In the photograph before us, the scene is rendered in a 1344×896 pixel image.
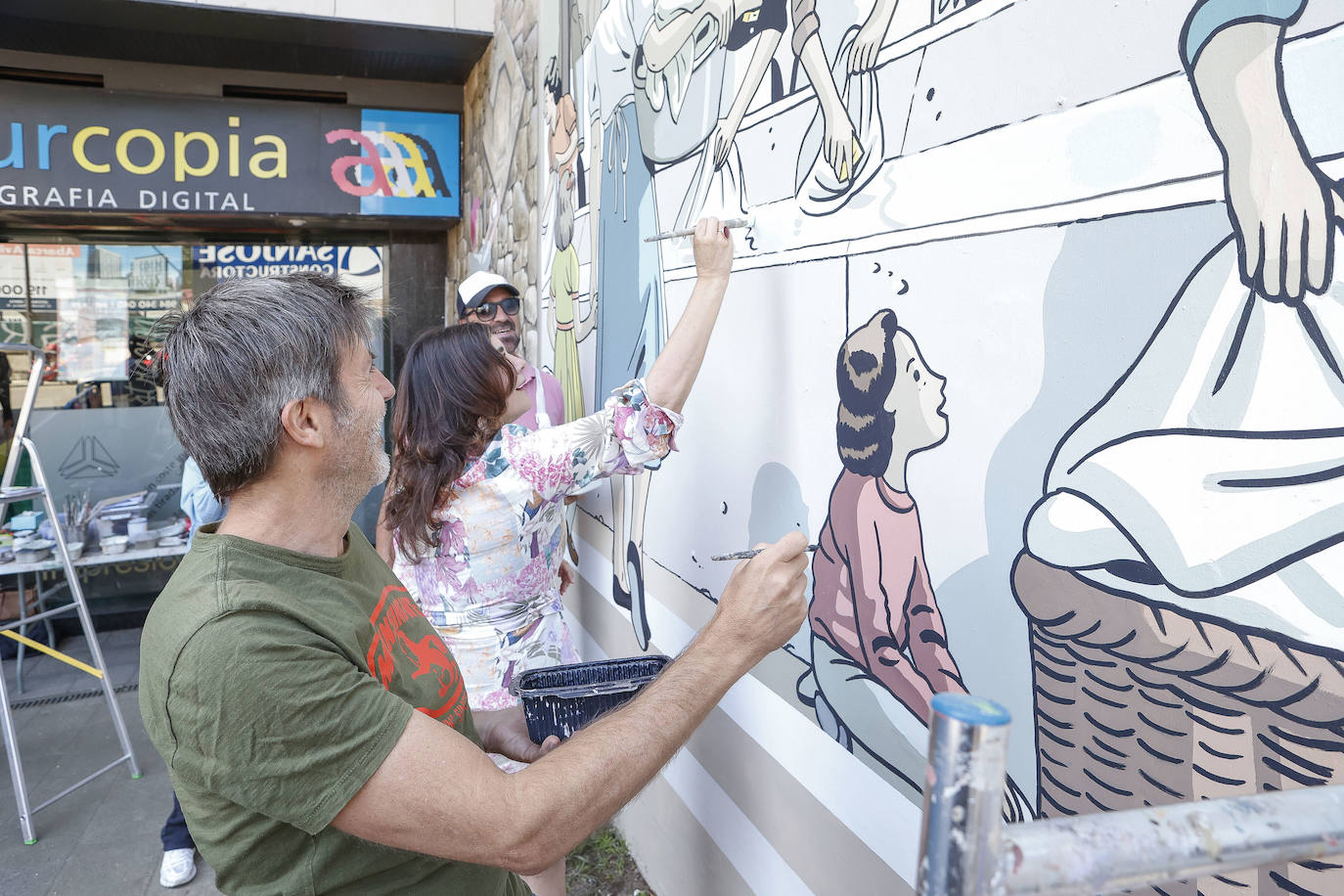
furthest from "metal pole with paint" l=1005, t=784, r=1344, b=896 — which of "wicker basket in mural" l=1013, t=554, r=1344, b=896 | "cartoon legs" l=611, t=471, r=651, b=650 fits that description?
"cartoon legs" l=611, t=471, r=651, b=650

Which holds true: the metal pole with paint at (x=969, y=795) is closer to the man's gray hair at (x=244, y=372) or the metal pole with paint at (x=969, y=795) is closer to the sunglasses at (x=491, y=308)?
the man's gray hair at (x=244, y=372)

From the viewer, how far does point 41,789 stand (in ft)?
11.2

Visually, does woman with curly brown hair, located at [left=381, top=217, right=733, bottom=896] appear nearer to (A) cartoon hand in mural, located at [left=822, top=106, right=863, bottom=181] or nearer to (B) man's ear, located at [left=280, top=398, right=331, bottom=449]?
(A) cartoon hand in mural, located at [left=822, top=106, right=863, bottom=181]

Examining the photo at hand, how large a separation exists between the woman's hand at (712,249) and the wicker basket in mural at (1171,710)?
3.11 feet

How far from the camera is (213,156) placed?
468 cm

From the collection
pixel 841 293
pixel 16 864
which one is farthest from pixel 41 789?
pixel 841 293

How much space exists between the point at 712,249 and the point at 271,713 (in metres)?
1.23

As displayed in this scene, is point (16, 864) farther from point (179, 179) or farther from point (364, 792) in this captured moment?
point (179, 179)

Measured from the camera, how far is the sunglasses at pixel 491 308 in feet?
11.5

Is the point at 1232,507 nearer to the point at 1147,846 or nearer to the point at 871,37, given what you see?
the point at 1147,846

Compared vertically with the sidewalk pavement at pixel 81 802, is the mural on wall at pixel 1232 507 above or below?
above

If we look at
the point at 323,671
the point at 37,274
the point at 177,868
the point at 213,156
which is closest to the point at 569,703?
the point at 323,671

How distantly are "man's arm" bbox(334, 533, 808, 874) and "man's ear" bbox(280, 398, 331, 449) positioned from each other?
1.38 feet

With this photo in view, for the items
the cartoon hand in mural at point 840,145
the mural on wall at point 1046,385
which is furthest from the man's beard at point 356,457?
the cartoon hand in mural at point 840,145
